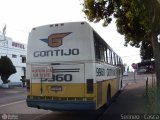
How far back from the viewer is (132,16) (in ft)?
64.1

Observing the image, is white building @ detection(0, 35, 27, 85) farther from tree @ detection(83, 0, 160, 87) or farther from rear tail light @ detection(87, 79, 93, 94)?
rear tail light @ detection(87, 79, 93, 94)

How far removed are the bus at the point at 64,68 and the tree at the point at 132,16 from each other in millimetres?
2795

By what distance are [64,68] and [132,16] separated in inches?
337

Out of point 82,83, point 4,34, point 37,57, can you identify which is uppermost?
point 4,34

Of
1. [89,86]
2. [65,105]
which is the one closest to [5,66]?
[65,105]

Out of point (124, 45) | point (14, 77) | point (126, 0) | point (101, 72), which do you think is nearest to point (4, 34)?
point (14, 77)

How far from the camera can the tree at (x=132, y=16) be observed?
14047 millimetres

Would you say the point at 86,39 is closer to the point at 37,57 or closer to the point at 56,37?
the point at 56,37

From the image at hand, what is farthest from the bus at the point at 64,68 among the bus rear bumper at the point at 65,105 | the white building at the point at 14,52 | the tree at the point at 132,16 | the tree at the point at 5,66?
the white building at the point at 14,52

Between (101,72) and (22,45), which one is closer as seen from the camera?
(101,72)

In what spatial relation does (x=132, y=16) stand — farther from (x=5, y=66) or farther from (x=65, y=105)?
(x=5, y=66)

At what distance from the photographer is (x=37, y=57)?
42.1 feet

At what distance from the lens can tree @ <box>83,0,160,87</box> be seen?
46.1ft

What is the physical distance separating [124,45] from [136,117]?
16272mm
